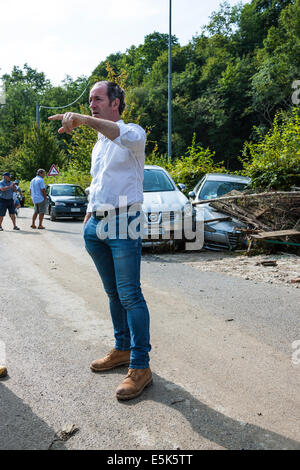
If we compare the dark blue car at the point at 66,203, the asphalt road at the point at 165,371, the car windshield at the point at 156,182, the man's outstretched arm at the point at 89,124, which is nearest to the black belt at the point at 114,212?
the man's outstretched arm at the point at 89,124

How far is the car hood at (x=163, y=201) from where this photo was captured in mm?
8969

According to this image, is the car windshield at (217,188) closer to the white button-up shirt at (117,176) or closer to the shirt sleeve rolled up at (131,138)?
the white button-up shirt at (117,176)

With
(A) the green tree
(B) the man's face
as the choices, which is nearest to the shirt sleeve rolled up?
(B) the man's face

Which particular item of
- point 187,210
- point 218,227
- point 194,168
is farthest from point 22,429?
point 194,168

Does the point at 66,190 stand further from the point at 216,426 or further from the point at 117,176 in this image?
the point at 216,426

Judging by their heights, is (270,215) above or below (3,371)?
above

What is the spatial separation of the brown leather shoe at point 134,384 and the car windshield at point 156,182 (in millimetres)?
7057

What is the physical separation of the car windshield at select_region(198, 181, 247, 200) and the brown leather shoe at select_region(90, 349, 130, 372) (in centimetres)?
754

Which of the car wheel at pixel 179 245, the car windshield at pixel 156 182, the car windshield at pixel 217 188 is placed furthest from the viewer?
the car windshield at pixel 217 188

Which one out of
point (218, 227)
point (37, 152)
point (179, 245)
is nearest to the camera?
point (218, 227)

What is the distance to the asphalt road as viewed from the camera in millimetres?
2521

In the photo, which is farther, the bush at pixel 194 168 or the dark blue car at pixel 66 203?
the dark blue car at pixel 66 203

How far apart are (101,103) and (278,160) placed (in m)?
7.57

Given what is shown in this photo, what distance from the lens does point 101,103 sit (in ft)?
10.0
